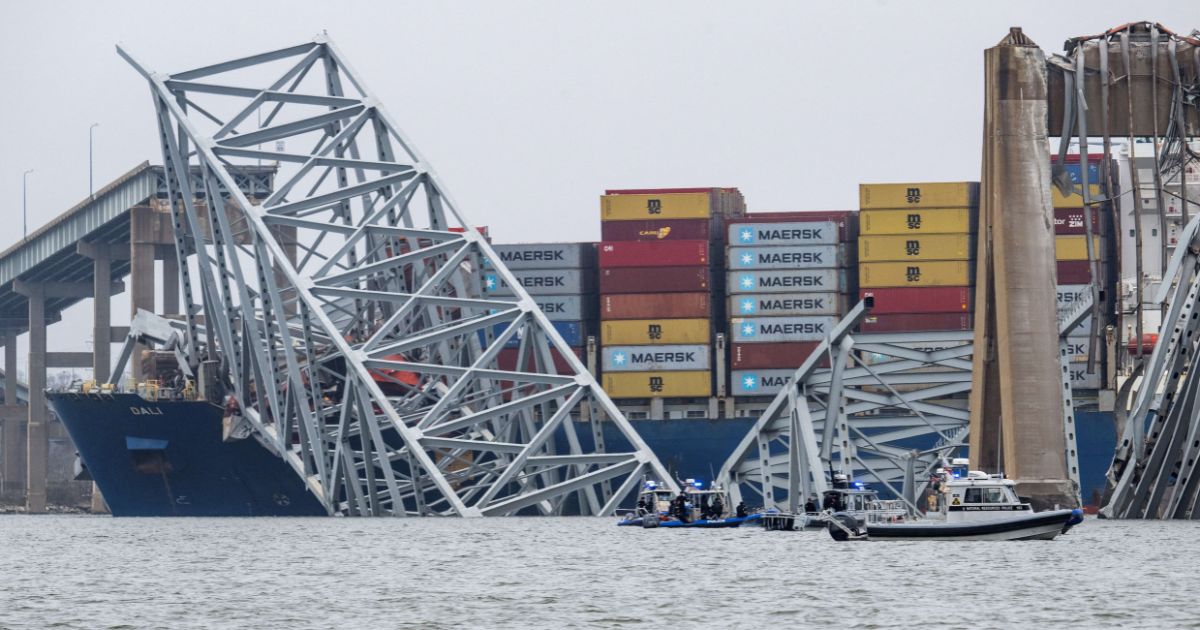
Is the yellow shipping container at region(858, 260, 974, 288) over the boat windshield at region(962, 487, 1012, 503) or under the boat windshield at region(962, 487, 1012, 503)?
over

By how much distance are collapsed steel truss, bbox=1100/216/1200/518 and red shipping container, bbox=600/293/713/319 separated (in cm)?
3236

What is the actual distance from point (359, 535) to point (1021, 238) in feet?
73.3

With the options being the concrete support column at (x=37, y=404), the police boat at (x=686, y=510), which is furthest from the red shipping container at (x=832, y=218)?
the concrete support column at (x=37, y=404)

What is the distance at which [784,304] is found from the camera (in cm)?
9519

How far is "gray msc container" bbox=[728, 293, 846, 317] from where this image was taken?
313 ft

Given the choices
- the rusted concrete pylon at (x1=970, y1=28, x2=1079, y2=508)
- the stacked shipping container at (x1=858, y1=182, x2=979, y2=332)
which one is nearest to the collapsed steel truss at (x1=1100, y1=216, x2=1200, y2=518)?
the rusted concrete pylon at (x1=970, y1=28, x2=1079, y2=508)

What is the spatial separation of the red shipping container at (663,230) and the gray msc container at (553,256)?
66.2 inches

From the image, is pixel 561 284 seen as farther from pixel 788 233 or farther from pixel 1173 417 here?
pixel 1173 417

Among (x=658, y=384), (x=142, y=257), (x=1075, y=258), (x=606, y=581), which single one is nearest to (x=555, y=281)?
(x=658, y=384)

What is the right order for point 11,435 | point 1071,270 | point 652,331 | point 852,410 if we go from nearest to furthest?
point 852,410, point 1071,270, point 652,331, point 11,435

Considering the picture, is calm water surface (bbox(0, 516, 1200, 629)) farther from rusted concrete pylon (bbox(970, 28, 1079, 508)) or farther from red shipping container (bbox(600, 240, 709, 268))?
red shipping container (bbox(600, 240, 709, 268))

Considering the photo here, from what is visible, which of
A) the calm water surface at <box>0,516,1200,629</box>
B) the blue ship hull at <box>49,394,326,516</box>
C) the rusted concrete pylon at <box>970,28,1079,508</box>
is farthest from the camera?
the blue ship hull at <box>49,394,326,516</box>

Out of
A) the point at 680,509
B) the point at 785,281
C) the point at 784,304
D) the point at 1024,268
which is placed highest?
the point at 785,281

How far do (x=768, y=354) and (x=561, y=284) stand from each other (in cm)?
974
